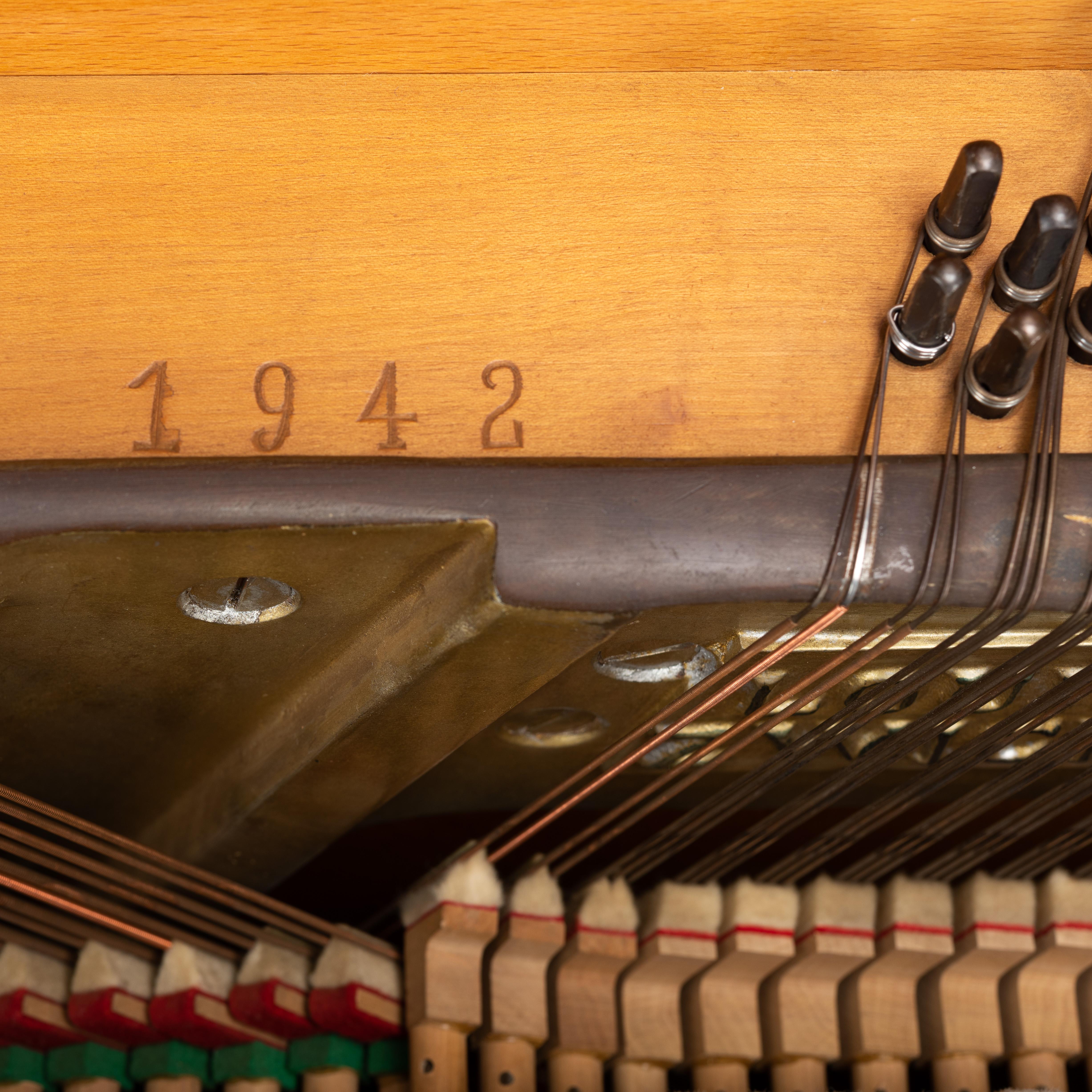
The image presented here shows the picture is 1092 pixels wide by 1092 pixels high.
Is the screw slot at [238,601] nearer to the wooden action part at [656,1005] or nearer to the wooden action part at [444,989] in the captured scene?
the wooden action part at [444,989]

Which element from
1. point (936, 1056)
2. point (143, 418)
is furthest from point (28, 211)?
point (936, 1056)

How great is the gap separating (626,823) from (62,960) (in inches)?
26.7

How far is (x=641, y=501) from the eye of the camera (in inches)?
49.1

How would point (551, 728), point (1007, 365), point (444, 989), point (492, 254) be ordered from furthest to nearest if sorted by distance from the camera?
1. point (551, 728)
2. point (444, 989)
3. point (492, 254)
4. point (1007, 365)

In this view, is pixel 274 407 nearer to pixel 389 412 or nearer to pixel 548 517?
pixel 389 412

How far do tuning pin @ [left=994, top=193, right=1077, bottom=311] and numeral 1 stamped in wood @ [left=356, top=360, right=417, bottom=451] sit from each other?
1.91ft

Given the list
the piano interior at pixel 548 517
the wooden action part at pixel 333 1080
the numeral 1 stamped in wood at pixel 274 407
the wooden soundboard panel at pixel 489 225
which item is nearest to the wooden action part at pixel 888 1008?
the piano interior at pixel 548 517

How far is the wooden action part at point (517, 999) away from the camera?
5.01 ft

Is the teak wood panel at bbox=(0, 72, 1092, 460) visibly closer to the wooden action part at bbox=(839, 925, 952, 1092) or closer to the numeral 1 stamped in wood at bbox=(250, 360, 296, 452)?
the numeral 1 stamped in wood at bbox=(250, 360, 296, 452)

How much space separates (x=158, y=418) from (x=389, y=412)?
21 cm

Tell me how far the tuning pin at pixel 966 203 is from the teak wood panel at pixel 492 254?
42mm

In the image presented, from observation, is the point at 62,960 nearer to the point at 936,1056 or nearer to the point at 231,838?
the point at 231,838

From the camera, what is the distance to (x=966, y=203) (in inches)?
50.9

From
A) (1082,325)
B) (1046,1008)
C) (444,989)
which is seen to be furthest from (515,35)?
(1046,1008)
